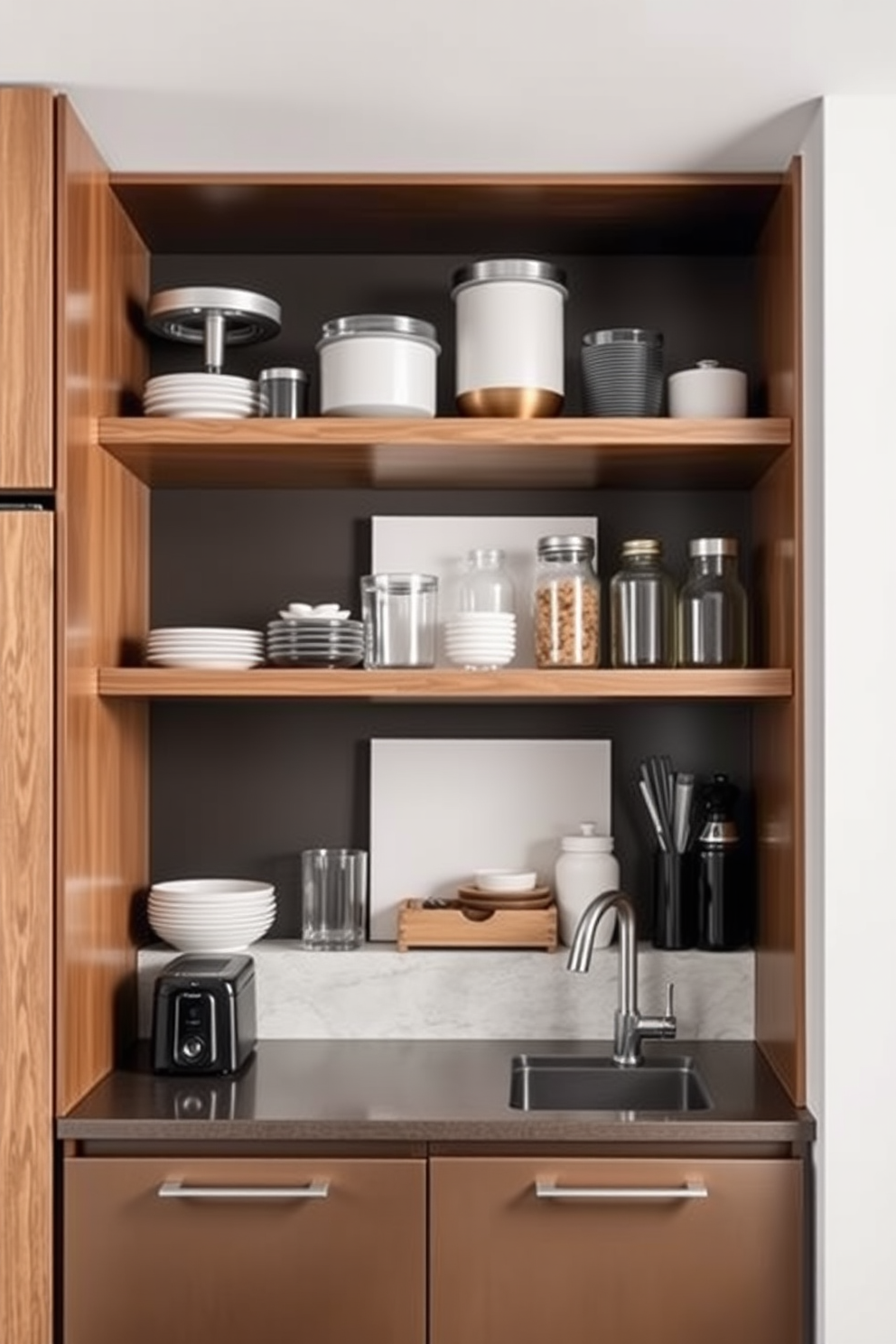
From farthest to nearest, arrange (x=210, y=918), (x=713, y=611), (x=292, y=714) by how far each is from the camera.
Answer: (x=292, y=714)
(x=210, y=918)
(x=713, y=611)

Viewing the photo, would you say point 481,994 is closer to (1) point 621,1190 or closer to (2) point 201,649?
(1) point 621,1190

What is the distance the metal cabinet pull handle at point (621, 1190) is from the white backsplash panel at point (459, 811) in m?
0.75

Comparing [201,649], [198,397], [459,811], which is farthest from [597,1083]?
[198,397]

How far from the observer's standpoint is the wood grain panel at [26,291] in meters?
2.35

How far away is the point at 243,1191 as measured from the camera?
2320 millimetres

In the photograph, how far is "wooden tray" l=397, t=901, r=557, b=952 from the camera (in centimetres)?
285

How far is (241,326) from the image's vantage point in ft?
9.34

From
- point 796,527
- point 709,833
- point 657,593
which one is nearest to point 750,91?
point 796,527

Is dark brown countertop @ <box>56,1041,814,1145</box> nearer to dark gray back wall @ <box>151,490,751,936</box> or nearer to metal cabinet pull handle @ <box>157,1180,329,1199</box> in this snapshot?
metal cabinet pull handle @ <box>157,1180,329,1199</box>

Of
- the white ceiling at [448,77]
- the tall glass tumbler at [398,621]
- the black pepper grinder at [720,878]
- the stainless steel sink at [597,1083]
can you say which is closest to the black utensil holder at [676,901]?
the black pepper grinder at [720,878]

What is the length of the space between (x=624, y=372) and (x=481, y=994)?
1.14 m
